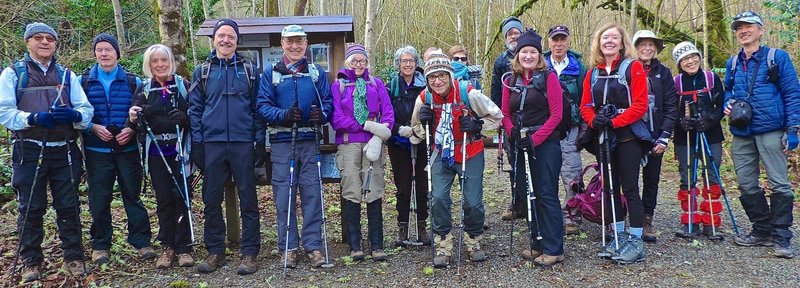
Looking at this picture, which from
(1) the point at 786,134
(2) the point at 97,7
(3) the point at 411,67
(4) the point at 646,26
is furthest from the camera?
(2) the point at 97,7

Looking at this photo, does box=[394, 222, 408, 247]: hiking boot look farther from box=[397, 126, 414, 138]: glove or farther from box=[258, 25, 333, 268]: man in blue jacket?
box=[397, 126, 414, 138]: glove

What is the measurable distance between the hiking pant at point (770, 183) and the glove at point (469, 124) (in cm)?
296

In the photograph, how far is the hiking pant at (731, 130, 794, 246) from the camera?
18.7 feet

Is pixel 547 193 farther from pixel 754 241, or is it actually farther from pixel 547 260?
pixel 754 241

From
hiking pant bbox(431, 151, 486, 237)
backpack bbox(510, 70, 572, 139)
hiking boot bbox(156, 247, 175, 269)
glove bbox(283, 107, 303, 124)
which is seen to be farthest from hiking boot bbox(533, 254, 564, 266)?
hiking boot bbox(156, 247, 175, 269)

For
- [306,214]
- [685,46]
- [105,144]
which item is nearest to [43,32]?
[105,144]

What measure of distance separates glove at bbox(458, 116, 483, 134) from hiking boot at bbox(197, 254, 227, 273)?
2.74 metres

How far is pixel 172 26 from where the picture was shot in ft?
25.1

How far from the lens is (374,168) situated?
566 centimetres

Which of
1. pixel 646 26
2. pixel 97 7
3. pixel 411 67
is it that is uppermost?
pixel 97 7

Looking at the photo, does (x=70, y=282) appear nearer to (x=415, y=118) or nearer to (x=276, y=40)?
(x=276, y=40)

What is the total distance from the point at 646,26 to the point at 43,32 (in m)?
14.1

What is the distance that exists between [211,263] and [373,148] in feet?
6.42

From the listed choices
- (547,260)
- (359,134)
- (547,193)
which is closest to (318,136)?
(359,134)
